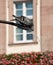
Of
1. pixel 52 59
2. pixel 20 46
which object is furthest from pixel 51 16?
pixel 52 59

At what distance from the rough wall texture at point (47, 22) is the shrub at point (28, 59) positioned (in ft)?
2.71

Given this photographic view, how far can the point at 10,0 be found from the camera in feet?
55.0

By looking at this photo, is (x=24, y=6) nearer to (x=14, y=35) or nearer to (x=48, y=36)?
(x=14, y=35)

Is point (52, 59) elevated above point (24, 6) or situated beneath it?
situated beneath

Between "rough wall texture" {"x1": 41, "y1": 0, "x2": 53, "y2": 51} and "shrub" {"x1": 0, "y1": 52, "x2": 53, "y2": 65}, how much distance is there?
0.83 m

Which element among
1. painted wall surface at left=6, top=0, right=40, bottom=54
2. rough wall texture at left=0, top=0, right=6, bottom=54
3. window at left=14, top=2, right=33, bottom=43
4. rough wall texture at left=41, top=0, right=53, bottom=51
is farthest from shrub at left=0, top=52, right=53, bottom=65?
window at left=14, top=2, right=33, bottom=43

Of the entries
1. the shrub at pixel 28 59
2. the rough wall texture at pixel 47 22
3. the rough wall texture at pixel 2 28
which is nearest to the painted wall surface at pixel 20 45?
the rough wall texture at pixel 2 28

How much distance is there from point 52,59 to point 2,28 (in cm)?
476

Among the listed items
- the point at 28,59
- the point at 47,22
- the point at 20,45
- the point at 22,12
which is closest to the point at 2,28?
the point at 20,45

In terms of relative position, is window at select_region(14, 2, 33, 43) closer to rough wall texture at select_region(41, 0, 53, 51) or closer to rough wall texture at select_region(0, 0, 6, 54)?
rough wall texture at select_region(0, 0, 6, 54)

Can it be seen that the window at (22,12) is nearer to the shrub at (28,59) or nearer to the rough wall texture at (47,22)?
the rough wall texture at (47,22)

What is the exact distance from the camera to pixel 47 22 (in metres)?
15.6

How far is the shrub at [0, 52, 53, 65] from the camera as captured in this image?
1259cm

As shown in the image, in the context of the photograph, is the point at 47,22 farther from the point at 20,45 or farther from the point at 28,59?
the point at 28,59
